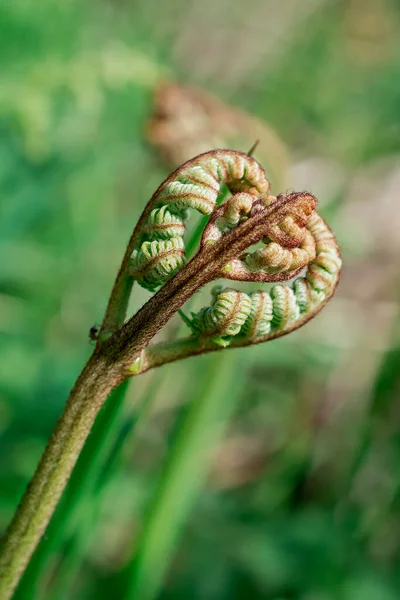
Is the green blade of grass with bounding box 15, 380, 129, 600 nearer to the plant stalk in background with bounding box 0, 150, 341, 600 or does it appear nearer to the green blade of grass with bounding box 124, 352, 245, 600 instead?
the plant stalk in background with bounding box 0, 150, 341, 600

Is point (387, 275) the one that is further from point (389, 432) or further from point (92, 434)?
point (92, 434)

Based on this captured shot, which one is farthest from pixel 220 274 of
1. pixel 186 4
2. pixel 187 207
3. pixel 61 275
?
pixel 186 4

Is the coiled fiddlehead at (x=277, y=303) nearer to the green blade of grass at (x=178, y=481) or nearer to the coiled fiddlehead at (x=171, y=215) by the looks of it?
the coiled fiddlehead at (x=171, y=215)

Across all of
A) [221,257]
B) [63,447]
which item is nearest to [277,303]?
[221,257]

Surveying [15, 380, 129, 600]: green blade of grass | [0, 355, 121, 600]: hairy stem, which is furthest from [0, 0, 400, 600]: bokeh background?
[0, 355, 121, 600]: hairy stem

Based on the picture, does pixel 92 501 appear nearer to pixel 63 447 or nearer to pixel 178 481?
pixel 178 481

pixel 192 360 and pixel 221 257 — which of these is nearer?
pixel 221 257
